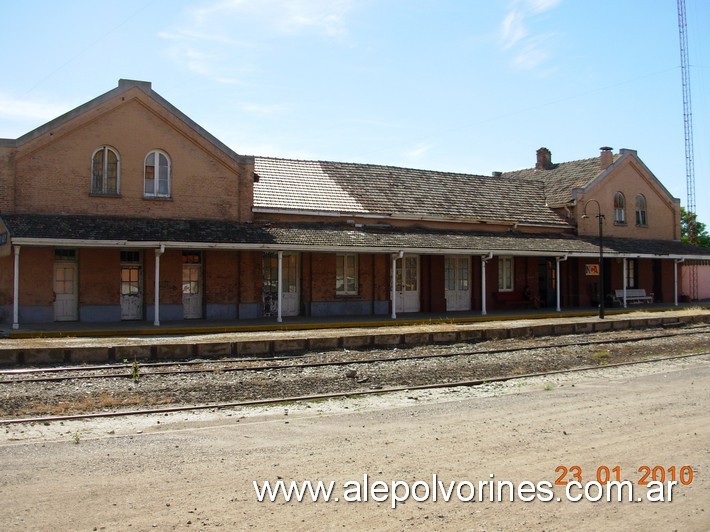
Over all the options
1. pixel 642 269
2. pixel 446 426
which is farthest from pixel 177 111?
pixel 642 269

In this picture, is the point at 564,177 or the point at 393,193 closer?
the point at 393,193

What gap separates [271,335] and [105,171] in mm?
7684

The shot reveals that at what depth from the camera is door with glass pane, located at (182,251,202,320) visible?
844 inches

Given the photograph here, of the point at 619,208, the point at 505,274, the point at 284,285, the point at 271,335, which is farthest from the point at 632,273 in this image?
the point at 271,335

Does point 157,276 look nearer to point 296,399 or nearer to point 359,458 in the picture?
point 296,399

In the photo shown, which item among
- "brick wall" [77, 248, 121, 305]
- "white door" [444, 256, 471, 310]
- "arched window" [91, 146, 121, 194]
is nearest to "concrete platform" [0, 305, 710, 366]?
"brick wall" [77, 248, 121, 305]

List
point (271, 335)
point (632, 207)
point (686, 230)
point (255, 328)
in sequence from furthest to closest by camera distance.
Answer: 1. point (686, 230)
2. point (632, 207)
3. point (255, 328)
4. point (271, 335)

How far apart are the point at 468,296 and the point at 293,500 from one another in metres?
21.6

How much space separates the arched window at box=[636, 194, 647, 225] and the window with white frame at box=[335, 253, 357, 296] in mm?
15671

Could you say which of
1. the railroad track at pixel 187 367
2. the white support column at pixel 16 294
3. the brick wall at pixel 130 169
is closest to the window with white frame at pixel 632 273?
the railroad track at pixel 187 367

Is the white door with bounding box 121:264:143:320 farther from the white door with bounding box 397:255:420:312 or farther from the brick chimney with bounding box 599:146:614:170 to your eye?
the brick chimney with bounding box 599:146:614:170

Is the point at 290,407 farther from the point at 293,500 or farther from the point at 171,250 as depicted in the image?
the point at 171,250

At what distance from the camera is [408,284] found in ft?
83.6

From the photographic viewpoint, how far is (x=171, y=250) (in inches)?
822
